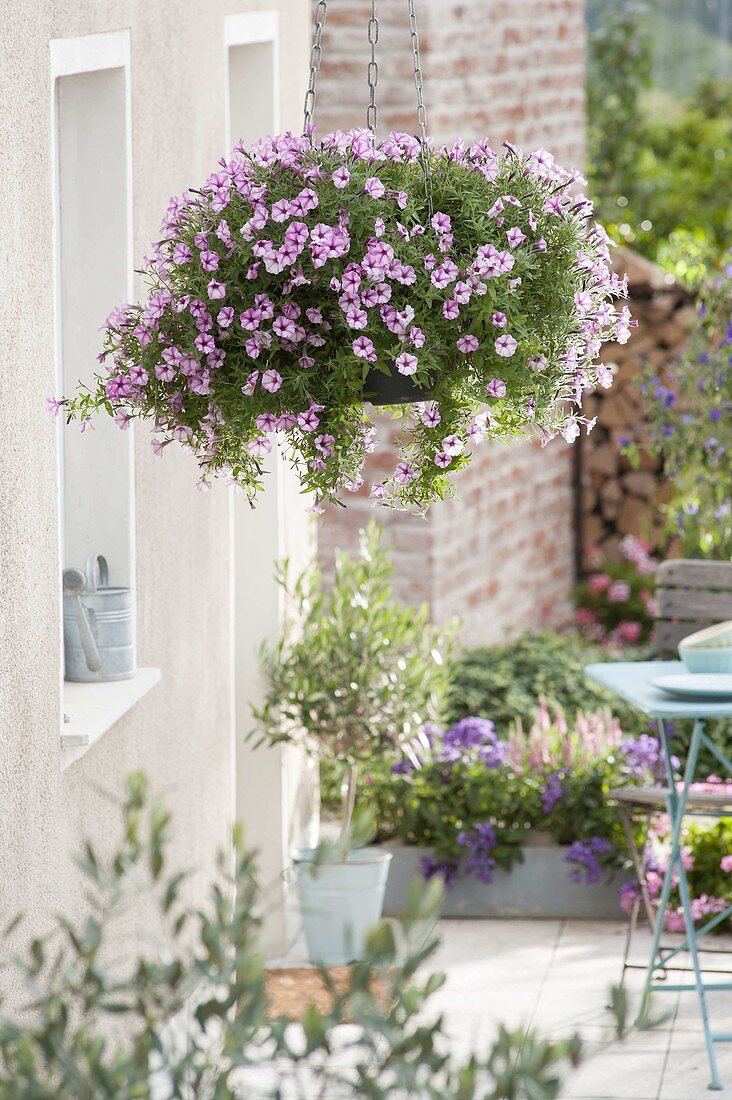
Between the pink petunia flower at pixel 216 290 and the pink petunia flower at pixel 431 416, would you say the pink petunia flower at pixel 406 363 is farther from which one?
the pink petunia flower at pixel 216 290

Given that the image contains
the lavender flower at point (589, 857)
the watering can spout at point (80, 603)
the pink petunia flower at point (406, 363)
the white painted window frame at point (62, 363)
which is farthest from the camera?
the lavender flower at point (589, 857)

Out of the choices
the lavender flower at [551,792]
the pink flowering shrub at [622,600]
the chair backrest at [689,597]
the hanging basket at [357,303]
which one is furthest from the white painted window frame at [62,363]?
the pink flowering shrub at [622,600]

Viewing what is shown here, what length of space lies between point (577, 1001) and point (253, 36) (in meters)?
2.97

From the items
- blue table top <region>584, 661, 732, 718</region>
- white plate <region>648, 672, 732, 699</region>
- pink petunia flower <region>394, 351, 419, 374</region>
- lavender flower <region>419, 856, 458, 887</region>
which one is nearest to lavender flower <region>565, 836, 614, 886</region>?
lavender flower <region>419, 856, 458, 887</region>

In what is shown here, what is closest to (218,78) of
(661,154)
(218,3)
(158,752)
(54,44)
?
(218,3)

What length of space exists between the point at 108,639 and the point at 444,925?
2.31 m

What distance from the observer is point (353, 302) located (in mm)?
2660

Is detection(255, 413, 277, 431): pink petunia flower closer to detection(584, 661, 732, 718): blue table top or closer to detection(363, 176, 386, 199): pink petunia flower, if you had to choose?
detection(363, 176, 386, 199): pink petunia flower

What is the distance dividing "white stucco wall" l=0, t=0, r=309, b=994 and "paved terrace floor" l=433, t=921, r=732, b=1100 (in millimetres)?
809

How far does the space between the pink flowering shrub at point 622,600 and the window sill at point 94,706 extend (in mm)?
4850

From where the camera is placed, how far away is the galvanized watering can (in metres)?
3.62

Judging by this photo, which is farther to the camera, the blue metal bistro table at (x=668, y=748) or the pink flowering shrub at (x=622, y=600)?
the pink flowering shrub at (x=622, y=600)

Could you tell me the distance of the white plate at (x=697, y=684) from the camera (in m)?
4.14

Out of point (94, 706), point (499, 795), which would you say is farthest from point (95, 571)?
point (499, 795)
